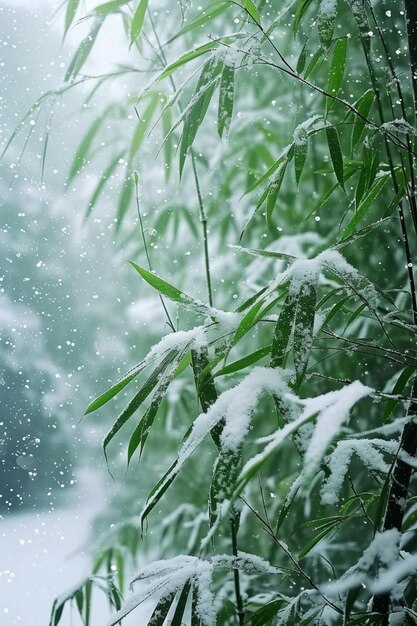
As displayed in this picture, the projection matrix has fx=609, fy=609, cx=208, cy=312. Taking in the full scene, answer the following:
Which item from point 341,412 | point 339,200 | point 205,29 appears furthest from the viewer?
point 205,29

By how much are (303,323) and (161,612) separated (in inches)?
9.6

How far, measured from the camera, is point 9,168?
72.0 inches

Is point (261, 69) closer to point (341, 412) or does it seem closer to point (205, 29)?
point (205, 29)

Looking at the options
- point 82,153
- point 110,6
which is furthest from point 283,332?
point 82,153

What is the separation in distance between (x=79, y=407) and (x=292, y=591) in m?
0.79

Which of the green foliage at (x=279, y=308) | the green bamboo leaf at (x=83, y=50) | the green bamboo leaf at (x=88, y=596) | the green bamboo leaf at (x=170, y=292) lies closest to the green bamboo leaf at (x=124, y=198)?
the green foliage at (x=279, y=308)

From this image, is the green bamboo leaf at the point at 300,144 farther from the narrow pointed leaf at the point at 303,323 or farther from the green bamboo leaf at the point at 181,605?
the green bamboo leaf at the point at 181,605

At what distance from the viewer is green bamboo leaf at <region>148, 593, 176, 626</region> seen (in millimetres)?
448

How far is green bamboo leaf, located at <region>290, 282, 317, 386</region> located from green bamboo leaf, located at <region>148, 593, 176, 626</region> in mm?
201

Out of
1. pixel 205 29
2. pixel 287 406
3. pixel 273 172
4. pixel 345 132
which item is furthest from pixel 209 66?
pixel 205 29

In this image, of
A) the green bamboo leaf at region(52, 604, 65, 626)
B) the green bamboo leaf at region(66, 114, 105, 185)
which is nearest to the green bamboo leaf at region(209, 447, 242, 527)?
the green bamboo leaf at region(52, 604, 65, 626)

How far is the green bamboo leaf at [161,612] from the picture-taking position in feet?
1.47

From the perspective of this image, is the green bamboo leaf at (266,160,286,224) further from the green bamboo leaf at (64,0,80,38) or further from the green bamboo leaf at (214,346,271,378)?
the green bamboo leaf at (64,0,80,38)

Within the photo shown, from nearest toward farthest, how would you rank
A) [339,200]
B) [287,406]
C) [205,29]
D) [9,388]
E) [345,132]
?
[287,406]
[345,132]
[339,200]
[205,29]
[9,388]
